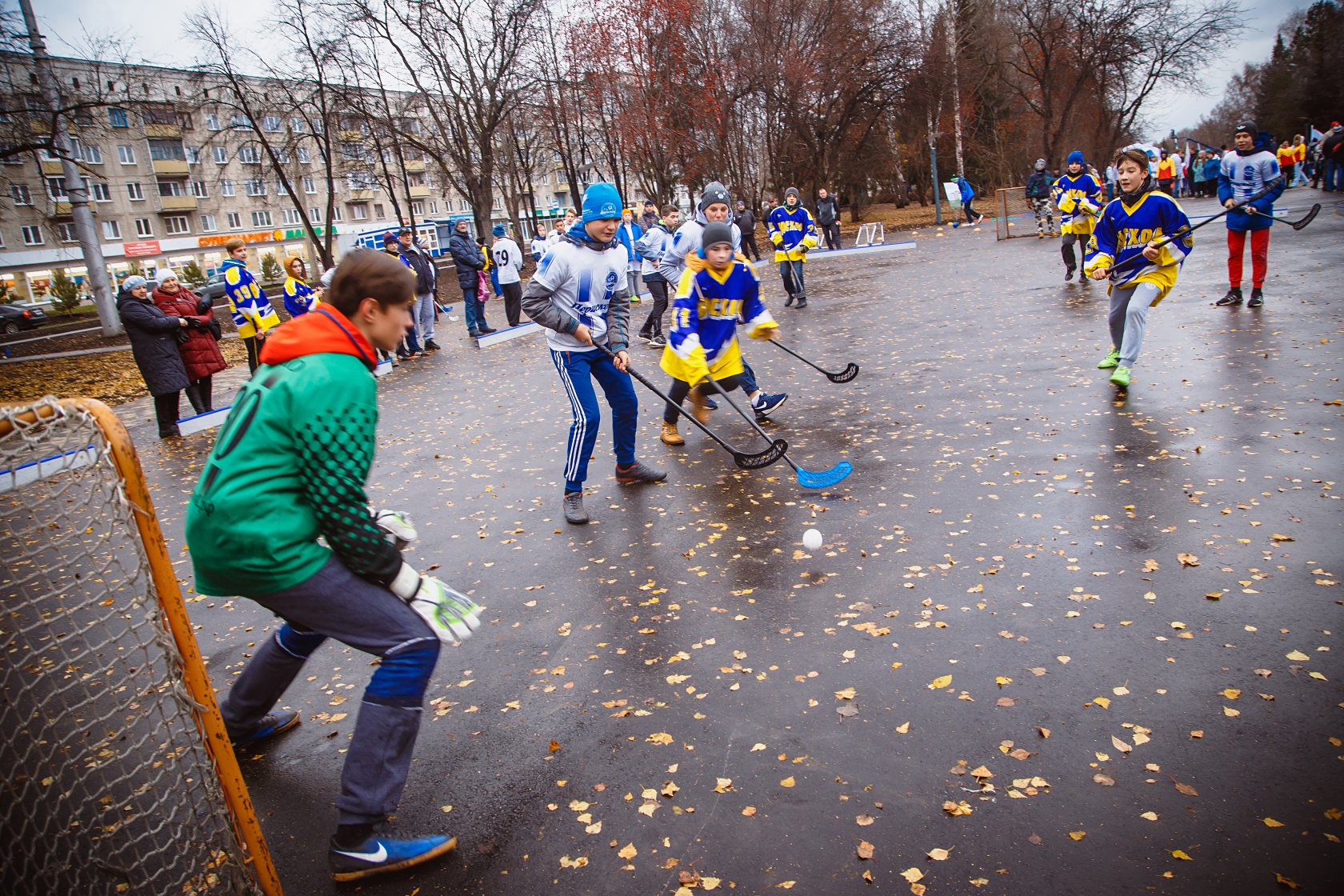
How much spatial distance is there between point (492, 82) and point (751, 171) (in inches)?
496

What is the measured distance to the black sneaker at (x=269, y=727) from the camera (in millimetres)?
3561

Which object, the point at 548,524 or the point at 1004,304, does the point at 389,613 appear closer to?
the point at 548,524

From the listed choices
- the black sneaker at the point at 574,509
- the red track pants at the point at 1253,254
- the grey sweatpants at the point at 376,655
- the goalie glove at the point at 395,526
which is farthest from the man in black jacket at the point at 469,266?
the grey sweatpants at the point at 376,655

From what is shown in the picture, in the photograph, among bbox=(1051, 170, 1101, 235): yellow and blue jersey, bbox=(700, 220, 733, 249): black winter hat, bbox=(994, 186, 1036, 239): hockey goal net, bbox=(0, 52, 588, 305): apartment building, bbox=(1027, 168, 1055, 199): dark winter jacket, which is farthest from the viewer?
bbox=(0, 52, 588, 305): apartment building

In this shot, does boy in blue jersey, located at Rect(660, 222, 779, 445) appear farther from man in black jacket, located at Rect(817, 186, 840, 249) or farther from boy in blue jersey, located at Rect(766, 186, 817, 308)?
man in black jacket, located at Rect(817, 186, 840, 249)

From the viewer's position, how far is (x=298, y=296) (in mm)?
13242

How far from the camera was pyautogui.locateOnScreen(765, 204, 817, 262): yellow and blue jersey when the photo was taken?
15.6 meters

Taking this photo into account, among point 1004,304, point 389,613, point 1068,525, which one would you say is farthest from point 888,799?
point 1004,304

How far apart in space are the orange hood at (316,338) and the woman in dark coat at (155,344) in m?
8.98

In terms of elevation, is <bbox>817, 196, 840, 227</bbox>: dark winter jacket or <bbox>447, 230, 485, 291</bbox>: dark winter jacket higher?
<bbox>817, 196, 840, 227</bbox>: dark winter jacket

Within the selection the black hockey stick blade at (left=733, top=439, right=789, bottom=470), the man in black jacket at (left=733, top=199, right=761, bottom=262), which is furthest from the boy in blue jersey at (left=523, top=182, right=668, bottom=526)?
the man in black jacket at (left=733, top=199, right=761, bottom=262)

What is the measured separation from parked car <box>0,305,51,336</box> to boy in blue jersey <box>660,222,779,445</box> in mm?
35880

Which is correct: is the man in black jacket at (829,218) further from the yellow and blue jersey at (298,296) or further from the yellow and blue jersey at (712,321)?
the yellow and blue jersey at (712,321)

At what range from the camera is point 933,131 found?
3875cm
